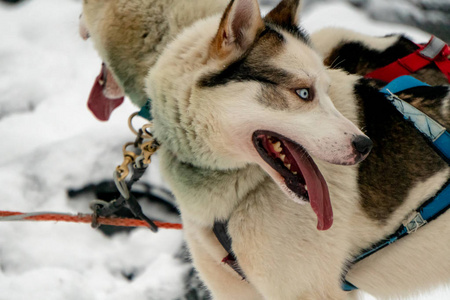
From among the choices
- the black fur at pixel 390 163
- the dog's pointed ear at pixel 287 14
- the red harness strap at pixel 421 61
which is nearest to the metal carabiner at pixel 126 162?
the dog's pointed ear at pixel 287 14

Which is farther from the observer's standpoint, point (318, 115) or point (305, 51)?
point (305, 51)

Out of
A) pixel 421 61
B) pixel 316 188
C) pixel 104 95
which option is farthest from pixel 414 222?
pixel 104 95

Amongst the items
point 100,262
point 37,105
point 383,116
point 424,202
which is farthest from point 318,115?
point 37,105

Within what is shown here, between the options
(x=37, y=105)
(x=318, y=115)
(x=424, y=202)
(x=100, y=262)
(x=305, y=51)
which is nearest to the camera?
(x=318, y=115)

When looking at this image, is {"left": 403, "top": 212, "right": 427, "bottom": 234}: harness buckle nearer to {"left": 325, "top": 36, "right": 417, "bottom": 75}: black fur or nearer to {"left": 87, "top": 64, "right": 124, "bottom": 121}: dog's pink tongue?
{"left": 325, "top": 36, "right": 417, "bottom": 75}: black fur

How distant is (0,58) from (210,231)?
3.68 meters

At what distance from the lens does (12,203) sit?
3.06 metres

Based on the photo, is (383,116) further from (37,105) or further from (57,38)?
(57,38)

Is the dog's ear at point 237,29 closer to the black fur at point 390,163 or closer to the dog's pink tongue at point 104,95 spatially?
the black fur at point 390,163

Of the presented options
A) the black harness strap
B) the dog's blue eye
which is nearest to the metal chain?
the black harness strap

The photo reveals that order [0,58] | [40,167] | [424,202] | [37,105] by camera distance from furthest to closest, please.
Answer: [0,58]
[37,105]
[40,167]
[424,202]

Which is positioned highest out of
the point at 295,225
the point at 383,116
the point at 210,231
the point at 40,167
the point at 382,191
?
the point at 383,116

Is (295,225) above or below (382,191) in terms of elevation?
below

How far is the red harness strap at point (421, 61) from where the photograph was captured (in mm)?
1906
